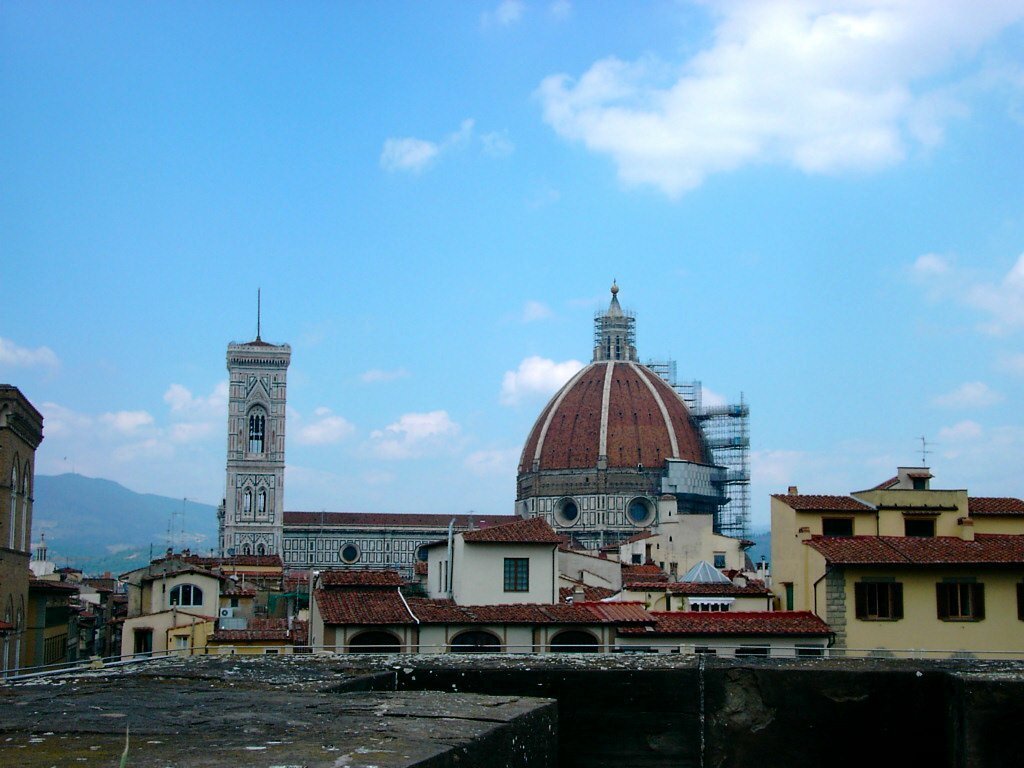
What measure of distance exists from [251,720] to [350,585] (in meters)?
26.5

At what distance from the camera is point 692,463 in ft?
399

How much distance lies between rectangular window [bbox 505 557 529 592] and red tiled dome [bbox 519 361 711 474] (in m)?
90.0

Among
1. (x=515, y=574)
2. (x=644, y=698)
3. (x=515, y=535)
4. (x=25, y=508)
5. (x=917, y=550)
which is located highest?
(x=25, y=508)

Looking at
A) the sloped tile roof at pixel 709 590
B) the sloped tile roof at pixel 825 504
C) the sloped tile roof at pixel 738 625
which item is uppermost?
the sloped tile roof at pixel 825 504

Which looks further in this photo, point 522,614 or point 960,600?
point 522,614


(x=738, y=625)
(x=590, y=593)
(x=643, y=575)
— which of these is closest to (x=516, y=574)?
(x=738, y=625)

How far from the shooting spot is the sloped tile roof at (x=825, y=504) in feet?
114

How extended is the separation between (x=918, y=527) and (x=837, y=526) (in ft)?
7.51

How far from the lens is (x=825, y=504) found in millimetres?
35031

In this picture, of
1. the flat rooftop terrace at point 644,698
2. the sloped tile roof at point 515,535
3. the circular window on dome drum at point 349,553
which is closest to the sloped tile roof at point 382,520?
the circular window on dome drum at point 349,553

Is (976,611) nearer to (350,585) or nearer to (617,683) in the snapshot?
(350,585)

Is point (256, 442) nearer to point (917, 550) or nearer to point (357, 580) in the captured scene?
point (357, 580)

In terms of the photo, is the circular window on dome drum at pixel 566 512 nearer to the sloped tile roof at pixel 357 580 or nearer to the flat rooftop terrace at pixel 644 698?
the sloped tile roof at pixel 357 580

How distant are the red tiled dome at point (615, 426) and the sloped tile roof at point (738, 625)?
93590 millimetres
